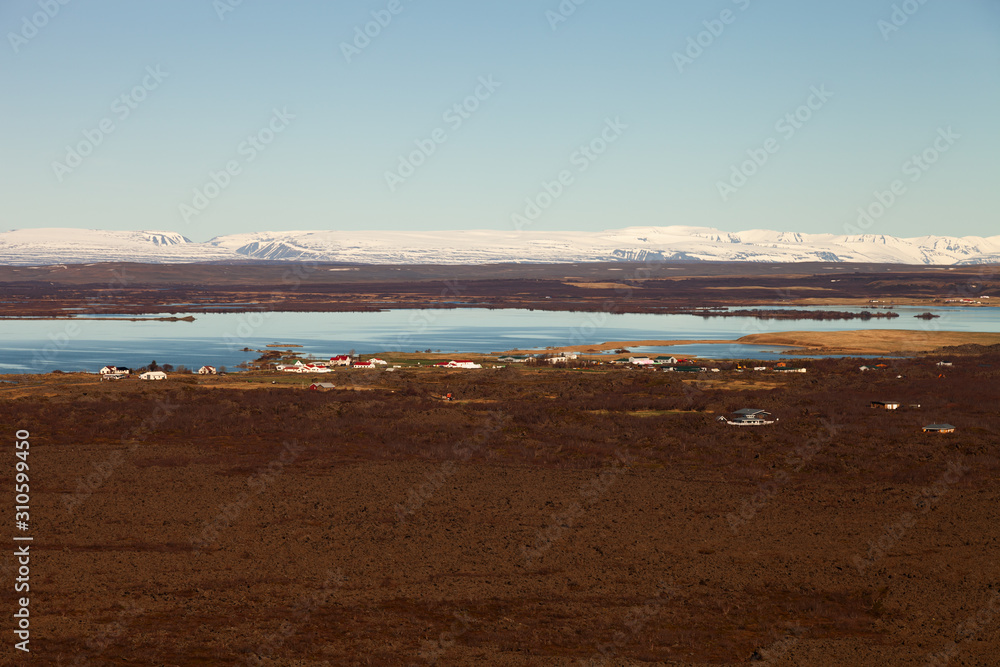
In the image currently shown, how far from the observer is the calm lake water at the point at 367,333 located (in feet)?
243

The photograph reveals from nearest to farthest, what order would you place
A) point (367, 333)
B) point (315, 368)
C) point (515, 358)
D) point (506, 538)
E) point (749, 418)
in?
point (506, 538)
point (749, 418)
point (315, 368)
point (515, 358)
point (367, 333)

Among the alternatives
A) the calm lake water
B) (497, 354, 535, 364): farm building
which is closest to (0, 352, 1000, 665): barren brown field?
(497, 354, 535, 364): farm building

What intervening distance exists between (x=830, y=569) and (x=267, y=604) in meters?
10.6

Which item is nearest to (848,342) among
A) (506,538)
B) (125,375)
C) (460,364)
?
(460,364)

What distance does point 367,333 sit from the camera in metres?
103

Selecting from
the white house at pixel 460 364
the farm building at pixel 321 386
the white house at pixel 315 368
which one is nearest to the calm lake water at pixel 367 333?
the white house at pixel 315 368

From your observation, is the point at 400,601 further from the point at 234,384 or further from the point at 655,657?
the point at 234,384

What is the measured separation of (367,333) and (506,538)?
3359 inches

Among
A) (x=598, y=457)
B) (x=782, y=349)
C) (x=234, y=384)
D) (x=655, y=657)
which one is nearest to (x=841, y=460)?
(x=598, y=457)

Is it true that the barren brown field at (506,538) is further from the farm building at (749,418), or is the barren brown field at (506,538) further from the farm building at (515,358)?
the farm building at (515,358)

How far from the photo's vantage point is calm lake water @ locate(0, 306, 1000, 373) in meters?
74.1

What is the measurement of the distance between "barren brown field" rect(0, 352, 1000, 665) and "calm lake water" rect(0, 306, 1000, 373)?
127 feet

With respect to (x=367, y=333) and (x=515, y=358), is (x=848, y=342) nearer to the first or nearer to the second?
(x=515, y=358)

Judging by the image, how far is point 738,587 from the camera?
16875 mm
